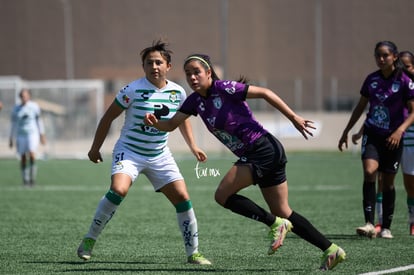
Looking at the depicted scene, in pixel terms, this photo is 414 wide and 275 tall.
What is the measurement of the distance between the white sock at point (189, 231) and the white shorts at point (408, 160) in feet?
11.8

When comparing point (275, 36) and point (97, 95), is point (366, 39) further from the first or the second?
point (97, 95)

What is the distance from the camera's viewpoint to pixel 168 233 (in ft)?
37.8

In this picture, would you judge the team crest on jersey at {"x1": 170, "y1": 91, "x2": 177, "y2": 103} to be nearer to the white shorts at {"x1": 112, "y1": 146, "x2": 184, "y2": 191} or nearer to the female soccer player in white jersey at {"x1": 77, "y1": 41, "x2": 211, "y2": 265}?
the female soccer player in white jersey at {"x1": 77, "y1": 41, "x2": 211, "y2": 265}

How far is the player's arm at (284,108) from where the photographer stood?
7535mm

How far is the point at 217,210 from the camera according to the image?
576 inches

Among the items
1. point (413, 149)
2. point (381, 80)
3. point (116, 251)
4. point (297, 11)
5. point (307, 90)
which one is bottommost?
point (307, 90)

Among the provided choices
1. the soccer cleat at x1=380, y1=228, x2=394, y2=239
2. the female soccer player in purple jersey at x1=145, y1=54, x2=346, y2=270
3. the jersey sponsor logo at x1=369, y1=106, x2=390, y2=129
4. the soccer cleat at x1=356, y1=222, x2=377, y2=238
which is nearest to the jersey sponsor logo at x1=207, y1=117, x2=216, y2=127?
the female soccer player in purple jersey at x1=145, y1=54, x2=346, y2=270

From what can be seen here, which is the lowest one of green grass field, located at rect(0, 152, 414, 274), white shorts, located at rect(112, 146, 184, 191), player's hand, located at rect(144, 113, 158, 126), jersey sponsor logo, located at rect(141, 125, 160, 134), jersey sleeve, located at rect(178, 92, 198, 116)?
green grass field, located at rect(0, 152, 414, 274)

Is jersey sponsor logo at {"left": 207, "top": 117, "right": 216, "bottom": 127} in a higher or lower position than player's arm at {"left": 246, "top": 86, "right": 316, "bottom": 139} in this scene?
lower

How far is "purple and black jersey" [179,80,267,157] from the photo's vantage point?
7910 millimetres

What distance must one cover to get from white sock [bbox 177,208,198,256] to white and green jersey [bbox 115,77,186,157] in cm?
70

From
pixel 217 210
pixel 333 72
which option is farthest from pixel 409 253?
pixel 333 72

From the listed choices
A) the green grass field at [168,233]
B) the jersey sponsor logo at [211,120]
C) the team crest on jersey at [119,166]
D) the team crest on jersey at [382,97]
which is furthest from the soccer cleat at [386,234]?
the team crest on jersey at [119,166]

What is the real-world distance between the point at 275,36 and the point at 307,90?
595 centimetres
